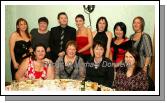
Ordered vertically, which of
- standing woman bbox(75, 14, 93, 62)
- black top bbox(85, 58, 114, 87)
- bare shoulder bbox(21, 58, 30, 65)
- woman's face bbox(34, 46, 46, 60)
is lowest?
black top bbox(85, 58, 114, 87)

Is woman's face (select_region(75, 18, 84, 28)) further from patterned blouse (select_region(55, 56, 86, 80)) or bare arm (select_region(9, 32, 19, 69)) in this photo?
bare arm (select_region(9, 32, 19, 69))

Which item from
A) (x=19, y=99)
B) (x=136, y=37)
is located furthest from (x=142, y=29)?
(x=19, y=99)

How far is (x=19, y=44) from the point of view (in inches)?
136

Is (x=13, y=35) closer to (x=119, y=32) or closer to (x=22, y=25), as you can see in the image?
(x=22, y=25)

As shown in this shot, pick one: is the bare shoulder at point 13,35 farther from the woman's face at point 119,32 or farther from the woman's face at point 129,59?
the woman's face at point 129,59

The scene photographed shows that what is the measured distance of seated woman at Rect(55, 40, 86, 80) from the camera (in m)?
3.45

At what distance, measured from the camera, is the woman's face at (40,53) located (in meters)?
3.45

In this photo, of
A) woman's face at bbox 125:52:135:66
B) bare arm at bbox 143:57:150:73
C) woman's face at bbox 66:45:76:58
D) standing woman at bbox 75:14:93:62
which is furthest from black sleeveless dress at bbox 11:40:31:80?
bare arm at bbox 143:57:150:73

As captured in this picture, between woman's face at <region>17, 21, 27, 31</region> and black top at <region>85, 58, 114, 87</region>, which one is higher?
woman's face at <region>17, 21, 27, 31</region>

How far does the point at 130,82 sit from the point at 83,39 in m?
0.54

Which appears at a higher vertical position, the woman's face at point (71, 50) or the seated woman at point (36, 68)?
the woman's face at point (71, 50)

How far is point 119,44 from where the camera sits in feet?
11.3

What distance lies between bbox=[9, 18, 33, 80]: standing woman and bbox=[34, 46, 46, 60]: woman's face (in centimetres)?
5

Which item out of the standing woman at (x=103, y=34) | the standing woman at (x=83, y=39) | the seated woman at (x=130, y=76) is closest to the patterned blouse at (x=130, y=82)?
the seated woman at (x=130, y=76)
